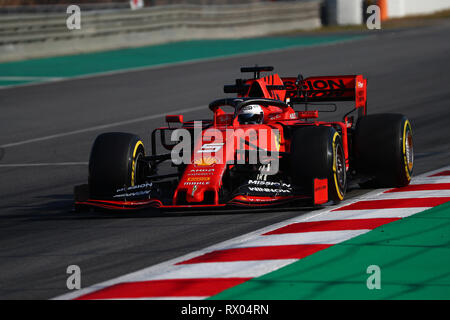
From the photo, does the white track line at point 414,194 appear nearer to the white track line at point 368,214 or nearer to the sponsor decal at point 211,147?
the white track line at point 368,214

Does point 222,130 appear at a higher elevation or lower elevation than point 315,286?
higher

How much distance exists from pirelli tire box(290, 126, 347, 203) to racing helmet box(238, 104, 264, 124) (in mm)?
822

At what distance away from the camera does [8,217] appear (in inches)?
372

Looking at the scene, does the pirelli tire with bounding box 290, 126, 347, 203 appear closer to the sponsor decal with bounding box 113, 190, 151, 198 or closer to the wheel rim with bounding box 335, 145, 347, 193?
the wheel rim with bounding box 335, 145, 347, 193

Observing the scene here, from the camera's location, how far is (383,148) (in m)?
9.63

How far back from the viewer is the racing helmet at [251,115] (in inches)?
379

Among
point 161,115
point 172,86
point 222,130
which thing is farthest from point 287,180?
point 172,86

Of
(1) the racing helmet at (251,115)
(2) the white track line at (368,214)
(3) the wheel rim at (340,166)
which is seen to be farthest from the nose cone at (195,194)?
(3) the wheel rim at (340,166)

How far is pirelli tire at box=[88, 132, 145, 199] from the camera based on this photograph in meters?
9.20

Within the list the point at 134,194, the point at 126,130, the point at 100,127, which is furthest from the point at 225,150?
the point at 100,127

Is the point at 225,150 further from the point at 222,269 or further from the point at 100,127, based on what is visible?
the point at 100,127
